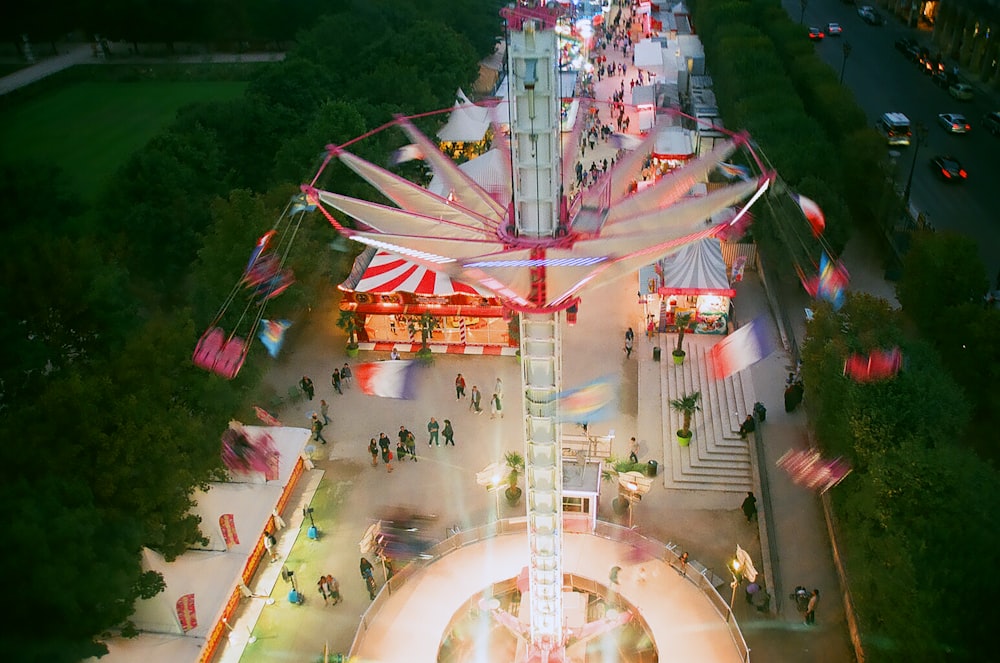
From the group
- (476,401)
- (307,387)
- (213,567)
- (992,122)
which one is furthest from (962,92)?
(213,567)

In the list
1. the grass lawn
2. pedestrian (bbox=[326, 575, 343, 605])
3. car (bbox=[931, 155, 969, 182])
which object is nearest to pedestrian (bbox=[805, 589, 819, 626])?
pedestrian (bbox=[326, 575, 343, 605])

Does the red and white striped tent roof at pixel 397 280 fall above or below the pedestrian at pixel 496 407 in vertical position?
Answer: above

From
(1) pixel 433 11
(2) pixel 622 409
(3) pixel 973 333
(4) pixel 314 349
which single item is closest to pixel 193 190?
(4) pixel 314 349

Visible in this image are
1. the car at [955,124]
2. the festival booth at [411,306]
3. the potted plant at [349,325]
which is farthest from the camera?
the car at [955,124]

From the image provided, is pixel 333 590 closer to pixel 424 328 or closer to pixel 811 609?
pixel 811 609

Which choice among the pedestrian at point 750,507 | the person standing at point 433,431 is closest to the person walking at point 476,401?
the person standing at point 433,431

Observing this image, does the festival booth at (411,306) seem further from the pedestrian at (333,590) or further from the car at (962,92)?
the car at (962,92)

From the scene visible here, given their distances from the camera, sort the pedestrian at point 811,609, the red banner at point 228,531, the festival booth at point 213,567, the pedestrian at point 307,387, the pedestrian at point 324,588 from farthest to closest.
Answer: the pedestrian at point 307,387 → the pedestrian at point 324,588 → the red banner at point 228,531 → the pedestrian at point 811,609 → the festival booth at point 213,567

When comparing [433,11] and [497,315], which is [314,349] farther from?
[433,11]
